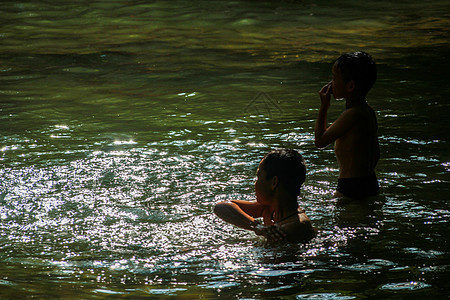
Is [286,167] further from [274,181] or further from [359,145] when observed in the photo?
[359,145]

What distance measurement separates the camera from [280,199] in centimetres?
475

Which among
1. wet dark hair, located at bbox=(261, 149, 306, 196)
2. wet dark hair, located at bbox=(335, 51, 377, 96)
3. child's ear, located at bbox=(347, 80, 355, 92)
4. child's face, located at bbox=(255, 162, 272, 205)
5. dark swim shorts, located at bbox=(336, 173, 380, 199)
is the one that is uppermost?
wet dark hair, located at bbox=(335, 51, 377, 96)

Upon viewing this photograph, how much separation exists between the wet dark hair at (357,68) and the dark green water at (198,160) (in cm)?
110

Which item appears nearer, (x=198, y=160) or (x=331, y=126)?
(x=331, y=126)

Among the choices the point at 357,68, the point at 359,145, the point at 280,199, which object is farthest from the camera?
the point at 359,145

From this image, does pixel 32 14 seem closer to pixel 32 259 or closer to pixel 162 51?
pixel 162 51

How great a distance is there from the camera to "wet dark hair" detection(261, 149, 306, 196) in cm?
464

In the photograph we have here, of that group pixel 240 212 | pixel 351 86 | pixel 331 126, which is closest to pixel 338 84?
pixel 351 86

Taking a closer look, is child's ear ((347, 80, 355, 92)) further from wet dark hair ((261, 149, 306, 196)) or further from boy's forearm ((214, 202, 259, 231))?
boy's forearm ((214, 202, 259, 231))

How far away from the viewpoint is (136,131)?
818 centimetres

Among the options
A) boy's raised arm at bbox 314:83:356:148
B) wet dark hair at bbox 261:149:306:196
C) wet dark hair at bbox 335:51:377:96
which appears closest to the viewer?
wet dark hair at bbox 261:149:306:196

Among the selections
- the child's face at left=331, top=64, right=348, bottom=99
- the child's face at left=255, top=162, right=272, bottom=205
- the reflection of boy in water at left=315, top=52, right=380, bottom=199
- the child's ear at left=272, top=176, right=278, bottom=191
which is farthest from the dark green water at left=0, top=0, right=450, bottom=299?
the child's face at left=331, top=64, right=348, bottom=99

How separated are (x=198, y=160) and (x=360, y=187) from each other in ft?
6.86

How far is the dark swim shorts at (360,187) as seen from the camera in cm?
559
